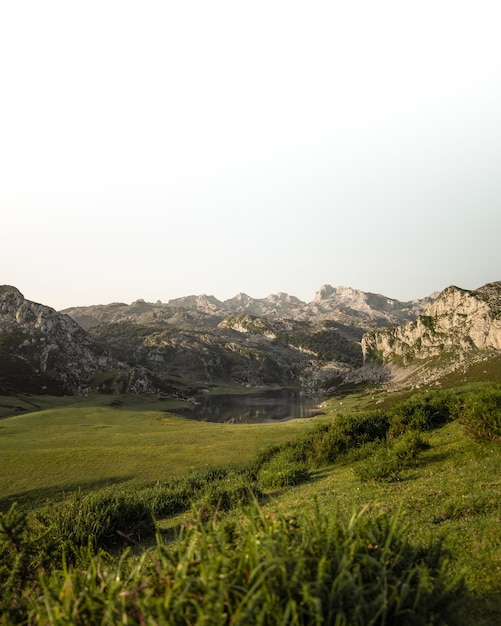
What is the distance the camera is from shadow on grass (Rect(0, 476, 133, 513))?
27034 millimetres

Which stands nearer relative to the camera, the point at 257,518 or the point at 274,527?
the point at 274,527

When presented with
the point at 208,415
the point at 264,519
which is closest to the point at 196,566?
the point at 264,519

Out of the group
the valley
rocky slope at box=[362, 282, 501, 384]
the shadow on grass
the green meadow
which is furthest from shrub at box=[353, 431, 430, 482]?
rocky slope at box=[362, 282, 501, 384]

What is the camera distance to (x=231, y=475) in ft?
96.7

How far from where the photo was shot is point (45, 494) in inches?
1141

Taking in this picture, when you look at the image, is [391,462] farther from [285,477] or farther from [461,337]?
[461,337]

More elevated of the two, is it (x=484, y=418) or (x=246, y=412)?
(x=484, y=418)

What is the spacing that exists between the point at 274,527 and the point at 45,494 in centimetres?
3125

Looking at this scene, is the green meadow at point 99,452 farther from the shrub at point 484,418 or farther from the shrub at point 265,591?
the shrub at point 484,418

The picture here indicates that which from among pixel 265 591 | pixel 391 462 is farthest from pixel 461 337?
pixel 265 591

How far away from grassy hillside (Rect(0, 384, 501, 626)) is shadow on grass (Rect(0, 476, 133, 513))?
0.59ft

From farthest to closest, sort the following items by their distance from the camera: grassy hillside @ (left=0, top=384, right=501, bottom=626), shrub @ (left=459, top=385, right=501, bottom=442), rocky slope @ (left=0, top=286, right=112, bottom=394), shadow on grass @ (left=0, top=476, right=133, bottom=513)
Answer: rocky slope @ (left=0, top=286, right=112, bottom=394) → shadow on grass @ (left=0, top=476, right=133, bottom=513) → shrub @ (left=459, top=385, right=501, bottom=442) → grassy hillside @ (left=0, top=384, right=501, bottom=626)

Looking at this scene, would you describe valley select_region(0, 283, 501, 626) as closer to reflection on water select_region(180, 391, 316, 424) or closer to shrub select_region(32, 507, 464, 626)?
shrub select_region(32, 507, 464, 626)

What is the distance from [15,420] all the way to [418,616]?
7794 cm
